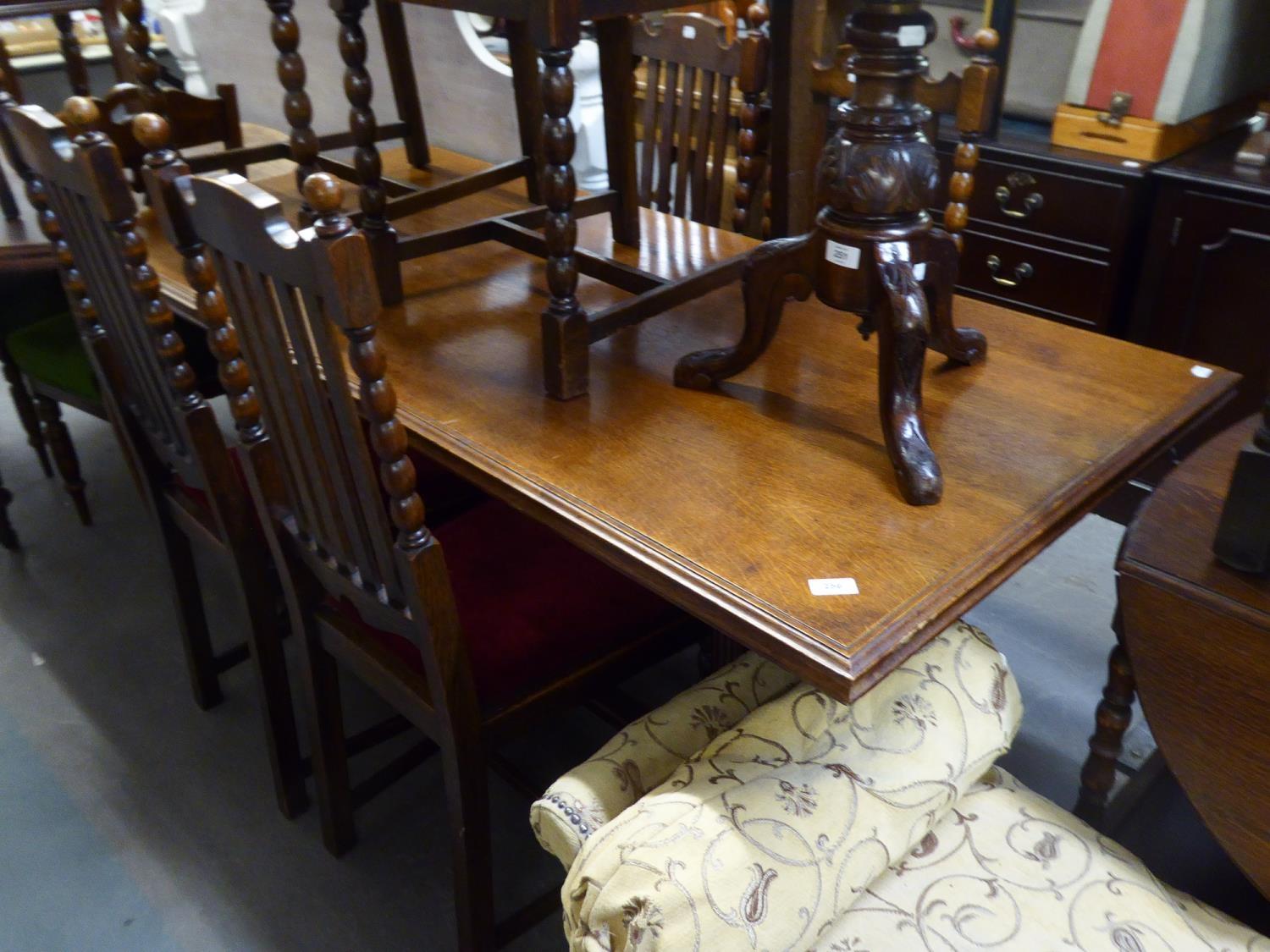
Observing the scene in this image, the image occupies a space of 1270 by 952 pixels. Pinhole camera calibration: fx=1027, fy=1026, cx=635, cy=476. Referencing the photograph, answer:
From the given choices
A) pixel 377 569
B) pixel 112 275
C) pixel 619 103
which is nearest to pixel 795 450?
pixel 377 569

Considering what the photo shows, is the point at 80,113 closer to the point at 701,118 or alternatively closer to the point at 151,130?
the point at 151,130

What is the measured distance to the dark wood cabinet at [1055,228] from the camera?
2.04 meters

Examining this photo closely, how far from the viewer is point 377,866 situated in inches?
63.1

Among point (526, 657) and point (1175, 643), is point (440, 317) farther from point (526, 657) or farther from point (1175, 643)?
point (1175, 643)

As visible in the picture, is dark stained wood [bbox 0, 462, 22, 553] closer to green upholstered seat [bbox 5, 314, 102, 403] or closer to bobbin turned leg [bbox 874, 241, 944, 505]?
green upholstered seat [bbox 5, 314, 102, 403]

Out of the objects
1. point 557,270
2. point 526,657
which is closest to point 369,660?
point 526,657

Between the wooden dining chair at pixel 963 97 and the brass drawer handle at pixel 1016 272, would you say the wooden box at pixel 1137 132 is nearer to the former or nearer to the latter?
the brass drawer handle at pixel 1016 272

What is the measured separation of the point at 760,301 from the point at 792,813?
0.59 m

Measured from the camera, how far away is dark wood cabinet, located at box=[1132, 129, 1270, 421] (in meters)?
1.91

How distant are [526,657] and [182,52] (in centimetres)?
350

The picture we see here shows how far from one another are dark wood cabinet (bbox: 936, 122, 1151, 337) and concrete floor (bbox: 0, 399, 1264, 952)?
0.54 meters

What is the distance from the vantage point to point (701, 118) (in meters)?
1.90

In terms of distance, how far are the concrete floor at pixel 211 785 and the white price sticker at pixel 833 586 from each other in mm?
753

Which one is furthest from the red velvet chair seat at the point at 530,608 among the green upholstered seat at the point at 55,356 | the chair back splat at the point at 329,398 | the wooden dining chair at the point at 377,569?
the green upholstered seat at the point at 55,356
